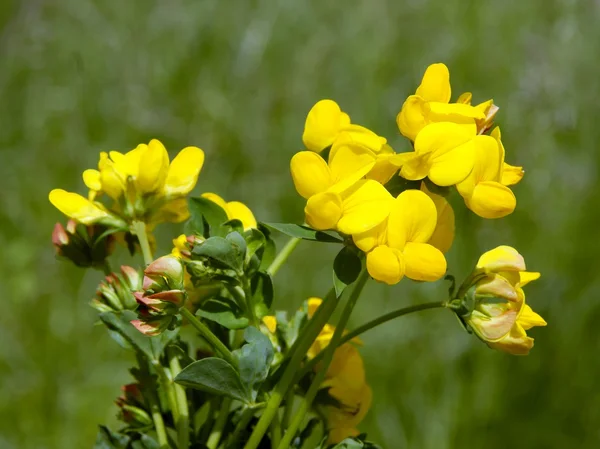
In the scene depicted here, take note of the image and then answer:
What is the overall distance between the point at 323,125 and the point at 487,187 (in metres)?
0.13

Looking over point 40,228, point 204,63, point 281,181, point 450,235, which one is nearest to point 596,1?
point 281,181

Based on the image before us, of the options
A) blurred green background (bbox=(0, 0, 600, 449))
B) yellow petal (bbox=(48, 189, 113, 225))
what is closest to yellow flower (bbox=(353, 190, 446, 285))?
yellow petal (bbox=(48, 189, 113, 225))

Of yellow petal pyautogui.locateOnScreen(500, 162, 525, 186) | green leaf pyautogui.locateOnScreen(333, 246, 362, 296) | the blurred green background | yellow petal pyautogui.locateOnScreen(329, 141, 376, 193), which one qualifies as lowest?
green leaf pyautogui.locateOnScreen(333, 246, 362, 296)

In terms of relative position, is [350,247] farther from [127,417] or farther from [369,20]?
[369,20]

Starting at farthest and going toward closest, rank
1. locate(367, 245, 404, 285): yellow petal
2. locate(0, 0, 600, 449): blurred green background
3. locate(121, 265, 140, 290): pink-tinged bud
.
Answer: locate(0, 0, 600, 449): blurred green background < locate(121, 265, 140, 290): pink-tinged bud < locate(367, 245, 404, 285): yellow petal

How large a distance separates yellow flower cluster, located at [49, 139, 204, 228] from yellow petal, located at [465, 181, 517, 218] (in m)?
0.21

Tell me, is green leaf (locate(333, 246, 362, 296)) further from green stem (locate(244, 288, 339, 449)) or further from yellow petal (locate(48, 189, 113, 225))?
yellow petal (locate(48, 189, 113, 225))

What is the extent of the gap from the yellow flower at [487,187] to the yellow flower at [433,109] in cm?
2

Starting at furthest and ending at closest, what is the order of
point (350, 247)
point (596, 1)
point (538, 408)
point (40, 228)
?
point (596, 1)
point (40, 228)
point (538, 408)
point (350, 247)

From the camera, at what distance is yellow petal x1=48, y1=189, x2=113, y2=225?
596 millimetres

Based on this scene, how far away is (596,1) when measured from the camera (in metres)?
2.20

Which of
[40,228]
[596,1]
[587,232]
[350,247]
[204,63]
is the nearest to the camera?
[350,247]

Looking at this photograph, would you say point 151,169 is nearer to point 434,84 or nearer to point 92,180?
point 92,180

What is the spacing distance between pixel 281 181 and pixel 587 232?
79cm
